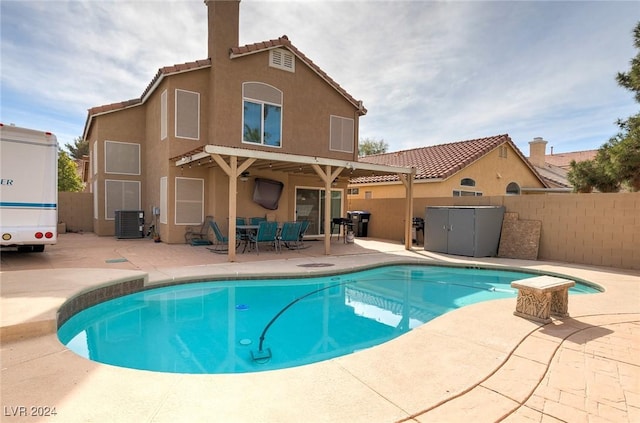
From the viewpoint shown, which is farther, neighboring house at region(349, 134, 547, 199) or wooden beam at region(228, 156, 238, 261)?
neighboring house at region(349, 134, 547, 199)

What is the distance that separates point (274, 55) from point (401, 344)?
12051mm

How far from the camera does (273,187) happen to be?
13.1m

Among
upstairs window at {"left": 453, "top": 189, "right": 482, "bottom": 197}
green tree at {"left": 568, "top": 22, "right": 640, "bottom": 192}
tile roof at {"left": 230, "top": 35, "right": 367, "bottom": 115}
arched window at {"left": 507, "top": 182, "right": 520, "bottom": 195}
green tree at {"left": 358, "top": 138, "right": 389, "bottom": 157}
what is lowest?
upstairs window at {"left": 453, "top": 189, "right": 482, "bottom": 197}

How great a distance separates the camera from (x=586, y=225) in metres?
9.69

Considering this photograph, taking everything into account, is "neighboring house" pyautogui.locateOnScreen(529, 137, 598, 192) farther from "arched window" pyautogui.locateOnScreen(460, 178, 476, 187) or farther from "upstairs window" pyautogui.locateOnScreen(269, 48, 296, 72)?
"upstairs window" pyautogui.locateOnScreen(269, 48, 296, 72)

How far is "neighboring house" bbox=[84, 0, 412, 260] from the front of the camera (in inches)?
458

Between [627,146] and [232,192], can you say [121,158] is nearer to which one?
[232,192]

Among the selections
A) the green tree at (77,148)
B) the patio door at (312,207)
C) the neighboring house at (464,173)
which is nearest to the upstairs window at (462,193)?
the neighboring house at (464,173)

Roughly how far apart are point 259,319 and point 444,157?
15022 mm

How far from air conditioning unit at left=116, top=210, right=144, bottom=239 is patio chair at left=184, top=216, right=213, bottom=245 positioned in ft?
9.09

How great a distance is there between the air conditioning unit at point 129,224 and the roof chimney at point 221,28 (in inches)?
259

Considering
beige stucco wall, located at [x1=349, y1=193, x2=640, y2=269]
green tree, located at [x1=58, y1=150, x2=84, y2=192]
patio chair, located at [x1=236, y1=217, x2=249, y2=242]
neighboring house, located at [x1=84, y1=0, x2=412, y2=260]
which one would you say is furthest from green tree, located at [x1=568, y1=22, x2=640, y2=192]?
green tree, located at [x1=58, y1=150, x2=84, y2=192]

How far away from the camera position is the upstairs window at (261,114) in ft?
40.6

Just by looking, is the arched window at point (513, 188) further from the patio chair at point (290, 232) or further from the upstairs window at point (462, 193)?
the patio chair at point (290, 232)
